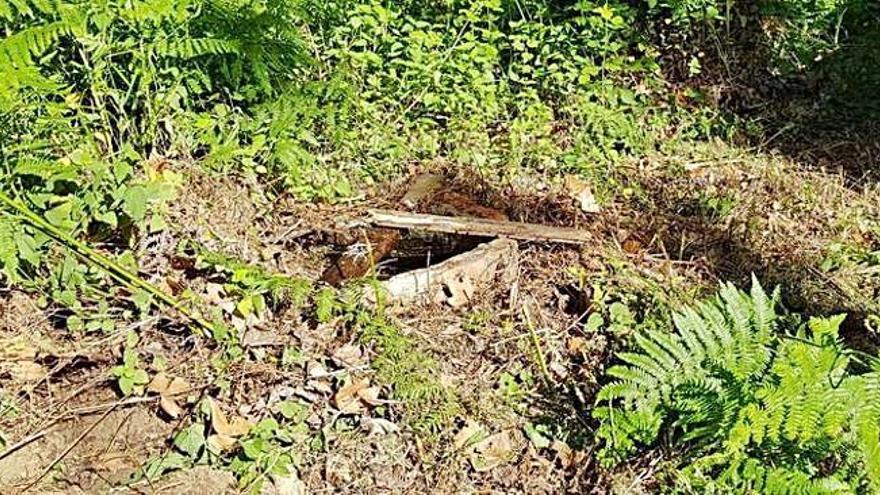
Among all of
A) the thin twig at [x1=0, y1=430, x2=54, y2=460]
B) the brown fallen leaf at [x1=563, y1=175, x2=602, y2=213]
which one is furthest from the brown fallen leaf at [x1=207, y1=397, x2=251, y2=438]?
the brown fallen leaf at [x1=563, y1=175, x2=602, y2=213]

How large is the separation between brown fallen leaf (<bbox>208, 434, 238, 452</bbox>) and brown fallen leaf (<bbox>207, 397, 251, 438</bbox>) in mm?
20

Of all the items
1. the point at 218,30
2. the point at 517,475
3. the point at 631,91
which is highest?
the point at 218,30

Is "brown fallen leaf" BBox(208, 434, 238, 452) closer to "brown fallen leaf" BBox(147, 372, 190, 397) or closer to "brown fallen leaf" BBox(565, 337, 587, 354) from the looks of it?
Answer: "brown fallen leaf" BBox(147, 372, 190, 397)

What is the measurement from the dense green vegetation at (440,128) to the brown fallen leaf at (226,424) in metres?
0.08

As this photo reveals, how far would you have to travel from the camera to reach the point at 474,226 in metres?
4.08

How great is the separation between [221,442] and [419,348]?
873 millimetres

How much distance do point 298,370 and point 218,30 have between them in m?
1.61

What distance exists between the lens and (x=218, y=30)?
404 centimetres

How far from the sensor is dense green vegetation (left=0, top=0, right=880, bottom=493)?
3.11m

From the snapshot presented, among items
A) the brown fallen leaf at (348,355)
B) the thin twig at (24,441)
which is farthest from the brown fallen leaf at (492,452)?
the thin twig at (24,441)

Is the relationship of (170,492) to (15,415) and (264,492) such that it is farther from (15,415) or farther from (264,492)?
(15,415)

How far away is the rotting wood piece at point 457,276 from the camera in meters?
3.79

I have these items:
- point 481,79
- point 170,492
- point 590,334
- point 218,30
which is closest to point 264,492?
point 170,492

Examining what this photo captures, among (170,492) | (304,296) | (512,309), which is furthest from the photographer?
(512,309)
